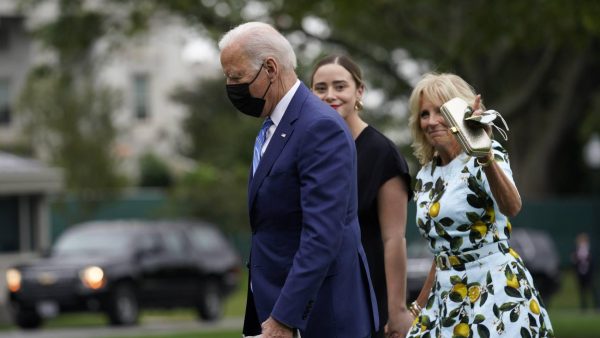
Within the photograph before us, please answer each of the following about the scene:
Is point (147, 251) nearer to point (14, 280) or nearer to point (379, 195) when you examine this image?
point (14, 280)

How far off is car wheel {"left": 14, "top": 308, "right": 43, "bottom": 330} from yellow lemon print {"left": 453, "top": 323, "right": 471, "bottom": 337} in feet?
56.1

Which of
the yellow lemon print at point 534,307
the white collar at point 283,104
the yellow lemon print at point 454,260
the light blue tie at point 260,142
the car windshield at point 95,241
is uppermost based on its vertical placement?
the white collar at point 283,104

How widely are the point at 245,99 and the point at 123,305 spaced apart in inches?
698

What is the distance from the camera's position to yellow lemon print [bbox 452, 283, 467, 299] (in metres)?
5.95

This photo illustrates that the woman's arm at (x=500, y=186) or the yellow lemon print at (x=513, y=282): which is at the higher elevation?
the woman's arm at (x=500, y=186)

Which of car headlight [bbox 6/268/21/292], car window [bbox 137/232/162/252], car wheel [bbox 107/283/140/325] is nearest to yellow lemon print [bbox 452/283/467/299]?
car wheel [bbox 107/283/140/325]

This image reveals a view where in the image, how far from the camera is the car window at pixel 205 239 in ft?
81.4

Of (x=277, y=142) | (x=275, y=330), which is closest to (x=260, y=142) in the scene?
(x=277, y=142)

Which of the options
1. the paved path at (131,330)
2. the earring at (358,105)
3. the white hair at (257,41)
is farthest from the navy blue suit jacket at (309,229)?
the paved path at (131,330)

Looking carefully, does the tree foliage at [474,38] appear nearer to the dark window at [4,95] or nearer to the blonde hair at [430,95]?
the blonde hair at [430,95]

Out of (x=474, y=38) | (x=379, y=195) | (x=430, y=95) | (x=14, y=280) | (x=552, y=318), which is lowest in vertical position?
(x=552, y=318)

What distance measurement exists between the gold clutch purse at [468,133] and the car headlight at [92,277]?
55.8ft

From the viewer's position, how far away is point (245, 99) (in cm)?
518

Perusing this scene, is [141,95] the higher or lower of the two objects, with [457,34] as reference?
lower
